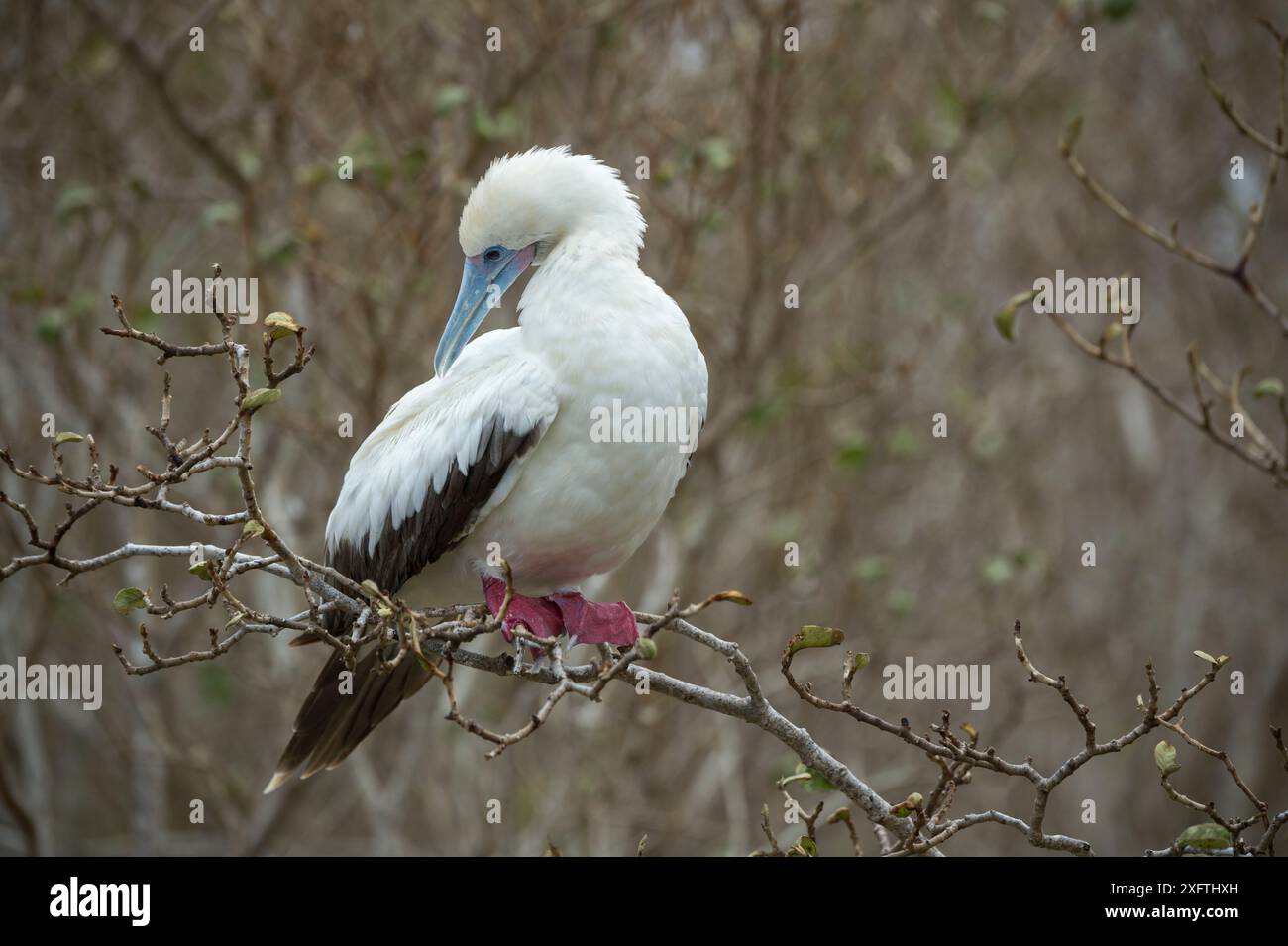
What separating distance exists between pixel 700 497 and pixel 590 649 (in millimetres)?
1445

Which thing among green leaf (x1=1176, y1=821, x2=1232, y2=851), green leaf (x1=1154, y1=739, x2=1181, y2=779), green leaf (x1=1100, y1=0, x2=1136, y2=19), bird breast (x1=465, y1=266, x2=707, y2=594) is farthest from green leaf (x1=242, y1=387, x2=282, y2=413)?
green leaf (x1=1100, y1=0, x2=1136, y2=19)

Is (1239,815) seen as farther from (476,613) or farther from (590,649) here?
(476,613)

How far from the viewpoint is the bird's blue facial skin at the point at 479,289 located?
16.8 feet

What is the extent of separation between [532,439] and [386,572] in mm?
847

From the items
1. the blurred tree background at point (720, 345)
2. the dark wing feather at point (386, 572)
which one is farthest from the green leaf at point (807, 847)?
the blurred tree background at point (720, 345)

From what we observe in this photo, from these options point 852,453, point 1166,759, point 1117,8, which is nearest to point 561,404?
point 1166,759

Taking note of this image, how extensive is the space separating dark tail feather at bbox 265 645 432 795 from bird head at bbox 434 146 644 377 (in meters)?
1.26

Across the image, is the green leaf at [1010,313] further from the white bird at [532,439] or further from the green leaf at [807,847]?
the green leaf at [807,847]

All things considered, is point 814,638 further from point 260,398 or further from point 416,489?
point 416,489

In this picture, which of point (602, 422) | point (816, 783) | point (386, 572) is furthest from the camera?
point (386, 572)

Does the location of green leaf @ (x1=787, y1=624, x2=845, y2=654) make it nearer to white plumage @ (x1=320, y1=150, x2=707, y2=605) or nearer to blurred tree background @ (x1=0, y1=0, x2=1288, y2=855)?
white plumage @ (x1=320, y1=150, x2=707, y2=605)

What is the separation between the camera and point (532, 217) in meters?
5.07

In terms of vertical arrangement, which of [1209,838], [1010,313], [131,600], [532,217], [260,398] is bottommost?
[1209,838]
